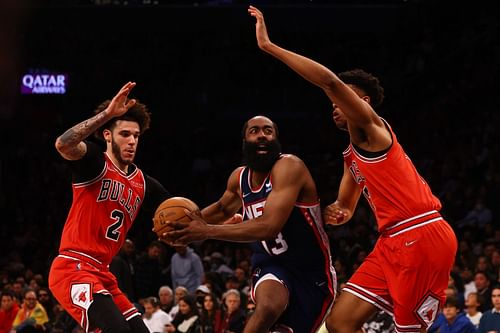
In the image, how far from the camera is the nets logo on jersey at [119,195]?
647 centimetres

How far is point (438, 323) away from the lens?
10.5 m

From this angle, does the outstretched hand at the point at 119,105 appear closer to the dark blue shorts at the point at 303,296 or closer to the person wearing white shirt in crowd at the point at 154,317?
the dark blue shorts at the point at 303,296

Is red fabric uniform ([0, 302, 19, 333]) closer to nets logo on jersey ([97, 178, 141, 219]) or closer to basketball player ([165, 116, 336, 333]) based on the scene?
nets logo on jersey ([97, 178, 141, 219])

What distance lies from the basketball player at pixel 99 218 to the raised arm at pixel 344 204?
150 centimetres

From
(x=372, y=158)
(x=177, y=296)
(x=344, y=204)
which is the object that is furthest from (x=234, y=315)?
(x=372, y=158)

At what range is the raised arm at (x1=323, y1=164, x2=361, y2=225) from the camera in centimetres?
645

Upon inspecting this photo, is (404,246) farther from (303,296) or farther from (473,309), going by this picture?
(473,309)

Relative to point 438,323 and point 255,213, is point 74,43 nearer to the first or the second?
point 438,323

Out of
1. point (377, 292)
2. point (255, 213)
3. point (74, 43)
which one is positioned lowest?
point (377, 292)

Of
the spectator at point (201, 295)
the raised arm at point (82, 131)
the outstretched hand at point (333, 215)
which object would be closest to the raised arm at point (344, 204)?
the outstretched hand at point (333, 215)

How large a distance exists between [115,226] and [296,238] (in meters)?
1.36

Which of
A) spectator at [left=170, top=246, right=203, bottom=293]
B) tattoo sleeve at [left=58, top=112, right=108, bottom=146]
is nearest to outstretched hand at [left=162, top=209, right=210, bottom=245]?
tattoo sleeve at [left=58, top=112, right=108, bottom=146]


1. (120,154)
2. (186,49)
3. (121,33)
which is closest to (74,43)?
(121,33)

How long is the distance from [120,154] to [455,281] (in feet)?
21.4
